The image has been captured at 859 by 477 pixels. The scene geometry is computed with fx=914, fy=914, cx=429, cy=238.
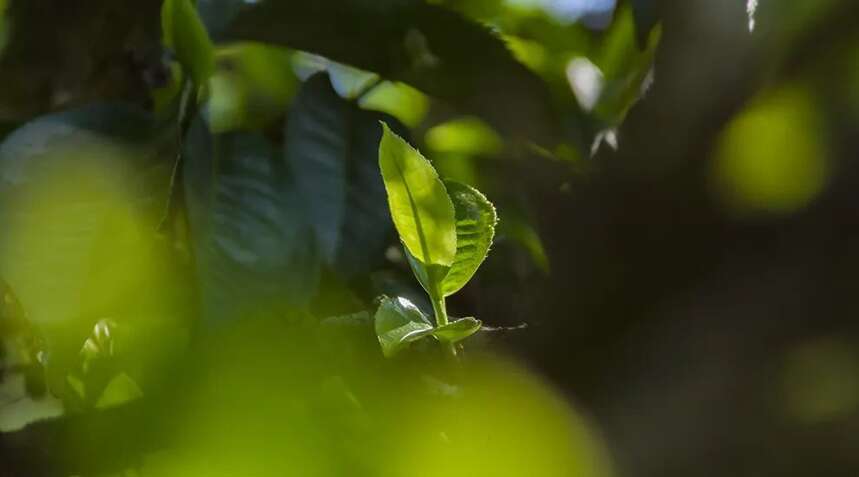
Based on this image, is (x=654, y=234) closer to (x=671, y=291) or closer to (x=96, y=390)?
(x=671, y=291)

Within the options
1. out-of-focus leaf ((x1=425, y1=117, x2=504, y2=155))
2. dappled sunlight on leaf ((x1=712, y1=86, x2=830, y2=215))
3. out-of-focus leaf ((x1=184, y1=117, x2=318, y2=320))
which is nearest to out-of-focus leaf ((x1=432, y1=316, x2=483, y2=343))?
out-of-focus leaf ((x1=184, y1=117, x2=318, y2=320))

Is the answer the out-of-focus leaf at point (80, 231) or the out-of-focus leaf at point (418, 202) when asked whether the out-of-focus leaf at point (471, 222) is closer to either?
the out-of-focus leaf at point (418, 202)

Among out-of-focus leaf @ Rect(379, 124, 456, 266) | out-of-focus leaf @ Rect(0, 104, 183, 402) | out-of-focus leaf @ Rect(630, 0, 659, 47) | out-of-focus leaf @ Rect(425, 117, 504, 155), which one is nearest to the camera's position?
out-of-focus leaf @ Rect(379, 124, 456, 266)

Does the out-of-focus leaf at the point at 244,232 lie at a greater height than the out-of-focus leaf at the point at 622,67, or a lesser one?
lesser

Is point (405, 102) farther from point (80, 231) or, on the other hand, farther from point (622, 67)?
point (80, 231)

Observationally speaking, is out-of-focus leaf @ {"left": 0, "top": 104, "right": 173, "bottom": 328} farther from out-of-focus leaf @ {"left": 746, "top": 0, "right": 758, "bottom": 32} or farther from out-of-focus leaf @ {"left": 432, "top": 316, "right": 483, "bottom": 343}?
out-of-focus leaf @ {"left": 746, "top": 0, "right": 758, "bottom": 32}

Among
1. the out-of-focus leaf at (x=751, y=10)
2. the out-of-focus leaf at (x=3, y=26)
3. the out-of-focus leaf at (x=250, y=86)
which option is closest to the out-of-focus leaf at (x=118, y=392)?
the out-of-focus leaf at (x=250, y=86)

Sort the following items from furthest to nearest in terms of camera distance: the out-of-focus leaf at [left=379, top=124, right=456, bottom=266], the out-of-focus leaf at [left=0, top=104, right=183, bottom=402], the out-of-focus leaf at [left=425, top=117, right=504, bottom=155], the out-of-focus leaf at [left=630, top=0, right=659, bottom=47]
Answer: the out-of-focus leaf at [left=425, top=117, right=504, bottom=155] < the out-of-focus leaf at [left=630, top=0, right=659, bottom=47] < the out-of-focus leaf at [left=0, top=104, right=183, bottom=402] < the out-of-focus leaf at [left=379, top=124, right=456, bottom=266]

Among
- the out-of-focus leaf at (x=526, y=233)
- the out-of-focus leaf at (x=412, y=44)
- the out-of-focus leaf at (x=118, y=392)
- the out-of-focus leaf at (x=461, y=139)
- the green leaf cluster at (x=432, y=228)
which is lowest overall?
the out-of-focus leaf at (x=118, y=392)
